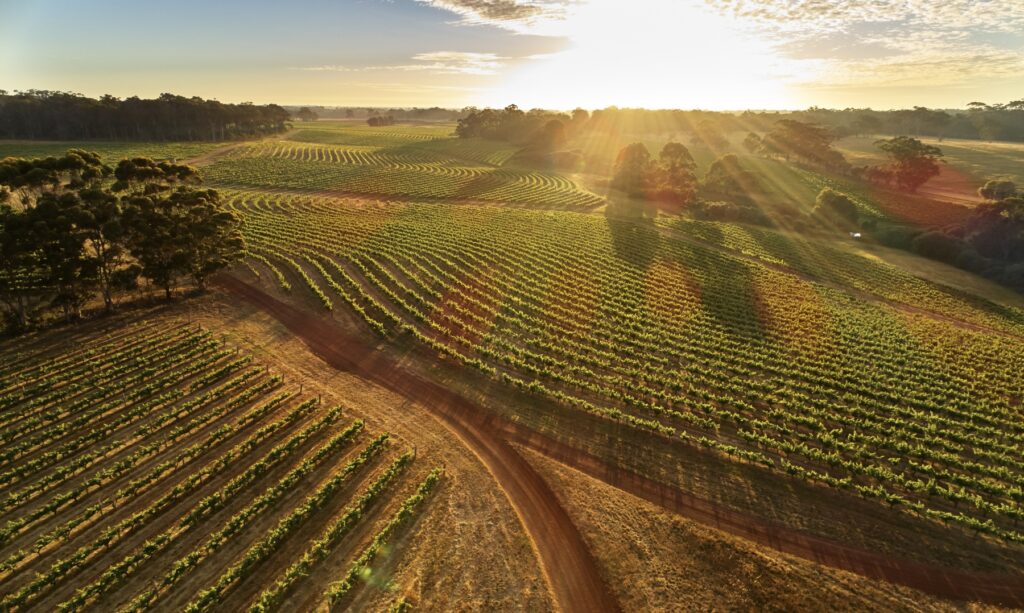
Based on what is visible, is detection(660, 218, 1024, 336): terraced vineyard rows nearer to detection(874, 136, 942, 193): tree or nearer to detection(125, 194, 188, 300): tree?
detection(874, 136, 942, 193): tree

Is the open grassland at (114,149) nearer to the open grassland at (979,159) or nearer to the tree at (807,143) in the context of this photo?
the tree at (807,143)

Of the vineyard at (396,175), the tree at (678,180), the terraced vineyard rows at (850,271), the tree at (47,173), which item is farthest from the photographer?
the tree at (678,180)

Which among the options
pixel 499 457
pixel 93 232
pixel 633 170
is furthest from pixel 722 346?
pixel 633 170

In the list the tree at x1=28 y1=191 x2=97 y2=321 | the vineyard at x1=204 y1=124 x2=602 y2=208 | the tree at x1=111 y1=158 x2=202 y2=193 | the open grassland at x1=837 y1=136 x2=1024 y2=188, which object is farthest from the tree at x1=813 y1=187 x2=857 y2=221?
the tree at x1=28 y1=191 x2=97 y2=321

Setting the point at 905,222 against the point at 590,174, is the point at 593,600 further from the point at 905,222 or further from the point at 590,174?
the point at 590,174

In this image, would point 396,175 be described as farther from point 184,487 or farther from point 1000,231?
point 1000,231

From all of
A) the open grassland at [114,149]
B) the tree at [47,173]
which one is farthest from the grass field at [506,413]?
the open grassland at [114,149]
